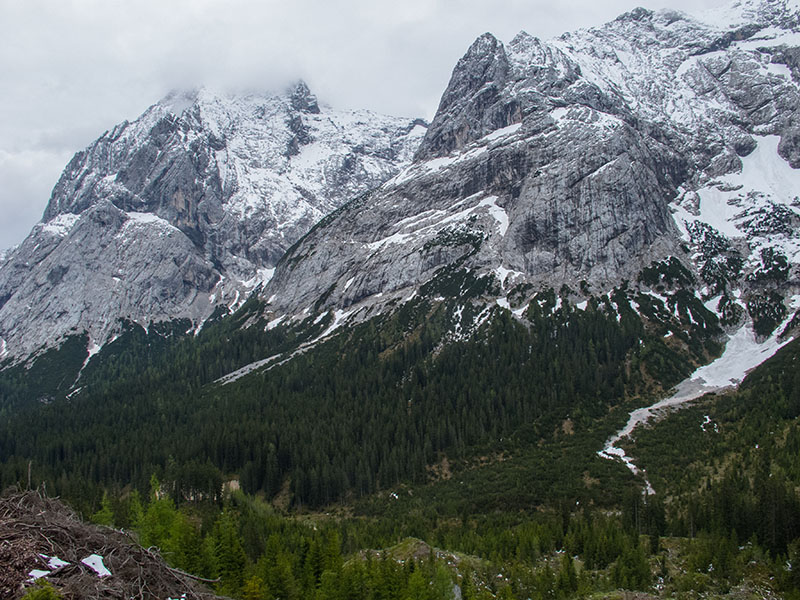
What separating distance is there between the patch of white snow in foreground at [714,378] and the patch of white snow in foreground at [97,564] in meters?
89.8

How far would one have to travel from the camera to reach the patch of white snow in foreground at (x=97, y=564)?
13.5m

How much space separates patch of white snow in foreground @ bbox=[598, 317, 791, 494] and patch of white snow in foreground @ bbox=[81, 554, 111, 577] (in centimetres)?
8983

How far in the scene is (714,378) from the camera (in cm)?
12119

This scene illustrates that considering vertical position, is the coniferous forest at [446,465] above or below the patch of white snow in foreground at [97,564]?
below

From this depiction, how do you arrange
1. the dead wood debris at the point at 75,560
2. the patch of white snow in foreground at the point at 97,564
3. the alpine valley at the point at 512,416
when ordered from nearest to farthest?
the dead wood debris at the point at 75,560 → the patch of white snow in foreground at the point at 97,564 → the alpine valley at the point at 512,416

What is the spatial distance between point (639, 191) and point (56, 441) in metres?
165

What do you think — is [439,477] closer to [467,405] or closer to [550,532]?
[467,405]

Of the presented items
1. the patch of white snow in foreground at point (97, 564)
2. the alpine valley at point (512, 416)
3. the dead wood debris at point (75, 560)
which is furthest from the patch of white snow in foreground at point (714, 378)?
the patch of white snow in foreground at point (97, 564)

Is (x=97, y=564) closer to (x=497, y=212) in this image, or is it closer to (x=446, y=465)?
(x=446, y=465)

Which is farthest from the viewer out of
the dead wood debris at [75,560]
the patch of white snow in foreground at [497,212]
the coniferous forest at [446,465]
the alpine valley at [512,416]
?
the patch of white snow in foreground at [497,212]

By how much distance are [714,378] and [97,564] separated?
13011 centimetres

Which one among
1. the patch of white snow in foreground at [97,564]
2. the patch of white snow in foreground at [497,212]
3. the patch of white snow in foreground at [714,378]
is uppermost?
the patch of white snow in foreground at [497,212]

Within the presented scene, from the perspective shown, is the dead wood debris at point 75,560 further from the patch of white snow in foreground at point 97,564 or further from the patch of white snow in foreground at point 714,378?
the patch of white snow in foreground at point 714,378

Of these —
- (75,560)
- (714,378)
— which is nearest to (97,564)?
(75,560)
